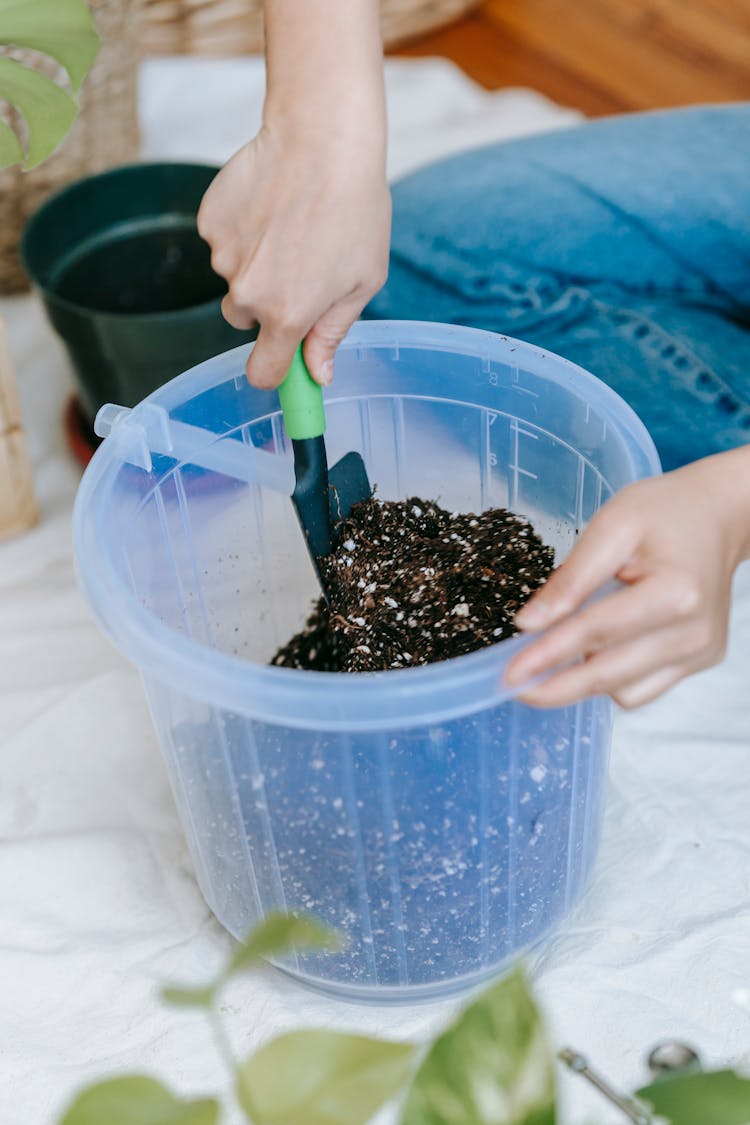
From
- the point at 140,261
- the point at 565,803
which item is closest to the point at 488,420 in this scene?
the point at 565,803

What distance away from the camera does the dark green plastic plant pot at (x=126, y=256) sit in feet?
3.23

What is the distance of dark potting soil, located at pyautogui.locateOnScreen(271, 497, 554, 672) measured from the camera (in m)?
0.66

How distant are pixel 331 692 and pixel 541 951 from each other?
1.01 feet

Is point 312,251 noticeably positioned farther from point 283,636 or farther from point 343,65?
point 283,636

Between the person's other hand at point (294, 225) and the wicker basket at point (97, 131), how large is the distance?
531 mm

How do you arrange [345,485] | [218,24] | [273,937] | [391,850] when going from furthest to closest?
1. [218,24]
2. [345,485]
3. [391,850]
4. [273,937]

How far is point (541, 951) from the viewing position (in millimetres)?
733

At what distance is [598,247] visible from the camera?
0.98 meters

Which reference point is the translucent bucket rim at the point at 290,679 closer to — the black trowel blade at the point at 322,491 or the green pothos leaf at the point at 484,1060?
the black trowel blade at the point at 322,491

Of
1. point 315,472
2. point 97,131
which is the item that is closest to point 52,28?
point 315,472

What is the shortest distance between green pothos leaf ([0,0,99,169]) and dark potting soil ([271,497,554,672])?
274 mm

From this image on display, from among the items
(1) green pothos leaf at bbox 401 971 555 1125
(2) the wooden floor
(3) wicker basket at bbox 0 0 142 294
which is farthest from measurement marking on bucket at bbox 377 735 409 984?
(2) the wooden floor

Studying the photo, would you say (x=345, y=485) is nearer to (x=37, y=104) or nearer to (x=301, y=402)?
(x=301, y=402)

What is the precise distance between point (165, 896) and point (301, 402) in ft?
1.11
